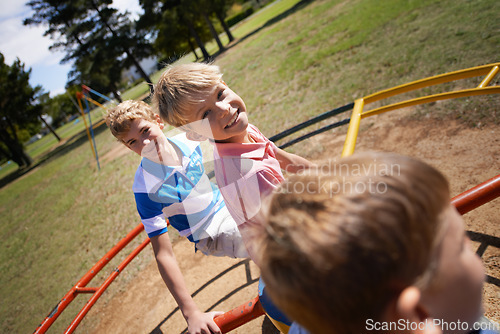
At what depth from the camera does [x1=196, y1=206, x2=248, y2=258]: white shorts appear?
6.50 feet

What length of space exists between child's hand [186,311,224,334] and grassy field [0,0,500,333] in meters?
2.87

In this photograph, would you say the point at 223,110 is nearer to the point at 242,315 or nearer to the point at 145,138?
the point at 145,138

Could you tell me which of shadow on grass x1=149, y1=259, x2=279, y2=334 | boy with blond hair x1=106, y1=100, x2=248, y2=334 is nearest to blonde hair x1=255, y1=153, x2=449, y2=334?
boy with blond hair x1=106, y1=100, x2=248, y2=334

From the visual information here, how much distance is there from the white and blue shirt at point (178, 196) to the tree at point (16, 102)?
27935 mm

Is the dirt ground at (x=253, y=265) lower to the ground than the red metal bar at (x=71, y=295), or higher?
lower

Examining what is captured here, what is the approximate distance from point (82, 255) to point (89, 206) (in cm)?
257

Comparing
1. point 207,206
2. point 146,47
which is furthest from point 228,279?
point 146,47

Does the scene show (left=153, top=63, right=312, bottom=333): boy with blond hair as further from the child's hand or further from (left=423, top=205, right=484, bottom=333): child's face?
(left=423, top=205, right=484, bottom=333): child's face

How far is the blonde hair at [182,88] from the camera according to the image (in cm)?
155

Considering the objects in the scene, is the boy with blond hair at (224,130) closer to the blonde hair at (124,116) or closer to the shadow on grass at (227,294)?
the blonde hair at (124,116)

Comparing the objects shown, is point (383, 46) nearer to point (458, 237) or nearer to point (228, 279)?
point (228, 279)

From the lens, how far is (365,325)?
1.87ft

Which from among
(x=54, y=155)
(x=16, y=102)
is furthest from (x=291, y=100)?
(x=16, y=102)

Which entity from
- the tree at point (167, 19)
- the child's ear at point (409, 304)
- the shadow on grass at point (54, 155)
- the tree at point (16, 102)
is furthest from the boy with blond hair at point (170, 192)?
the tree at point (16, 102)
